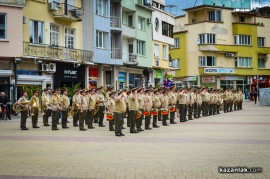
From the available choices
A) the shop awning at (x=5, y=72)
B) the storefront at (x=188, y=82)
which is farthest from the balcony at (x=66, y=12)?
the storefront at (x=188, y=82)

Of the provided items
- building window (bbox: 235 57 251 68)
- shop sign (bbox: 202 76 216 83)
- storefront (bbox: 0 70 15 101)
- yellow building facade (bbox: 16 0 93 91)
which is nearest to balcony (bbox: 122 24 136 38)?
yellow building facade (bbox: 16 0 93 91)

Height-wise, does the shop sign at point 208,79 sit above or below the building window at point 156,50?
below

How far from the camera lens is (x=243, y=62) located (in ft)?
241

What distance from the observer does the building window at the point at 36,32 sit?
37.4 metres

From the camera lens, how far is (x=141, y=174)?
10.2 metres

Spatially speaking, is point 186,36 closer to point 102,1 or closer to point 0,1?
point 102,1

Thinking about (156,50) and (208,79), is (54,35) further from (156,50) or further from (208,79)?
(208,79)

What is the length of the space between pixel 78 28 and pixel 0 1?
9.52 metres

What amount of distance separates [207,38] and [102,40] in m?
28.5

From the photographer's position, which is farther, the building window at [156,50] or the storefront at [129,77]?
the building window at [156,50]

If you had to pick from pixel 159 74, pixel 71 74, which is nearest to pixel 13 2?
pixel 71 74

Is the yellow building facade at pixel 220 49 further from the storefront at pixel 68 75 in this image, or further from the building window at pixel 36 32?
the building window at pixel 36 32

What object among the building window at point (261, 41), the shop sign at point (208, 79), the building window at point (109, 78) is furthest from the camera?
the building window at point (261, 41)

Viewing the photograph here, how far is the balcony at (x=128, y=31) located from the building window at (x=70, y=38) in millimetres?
7640
